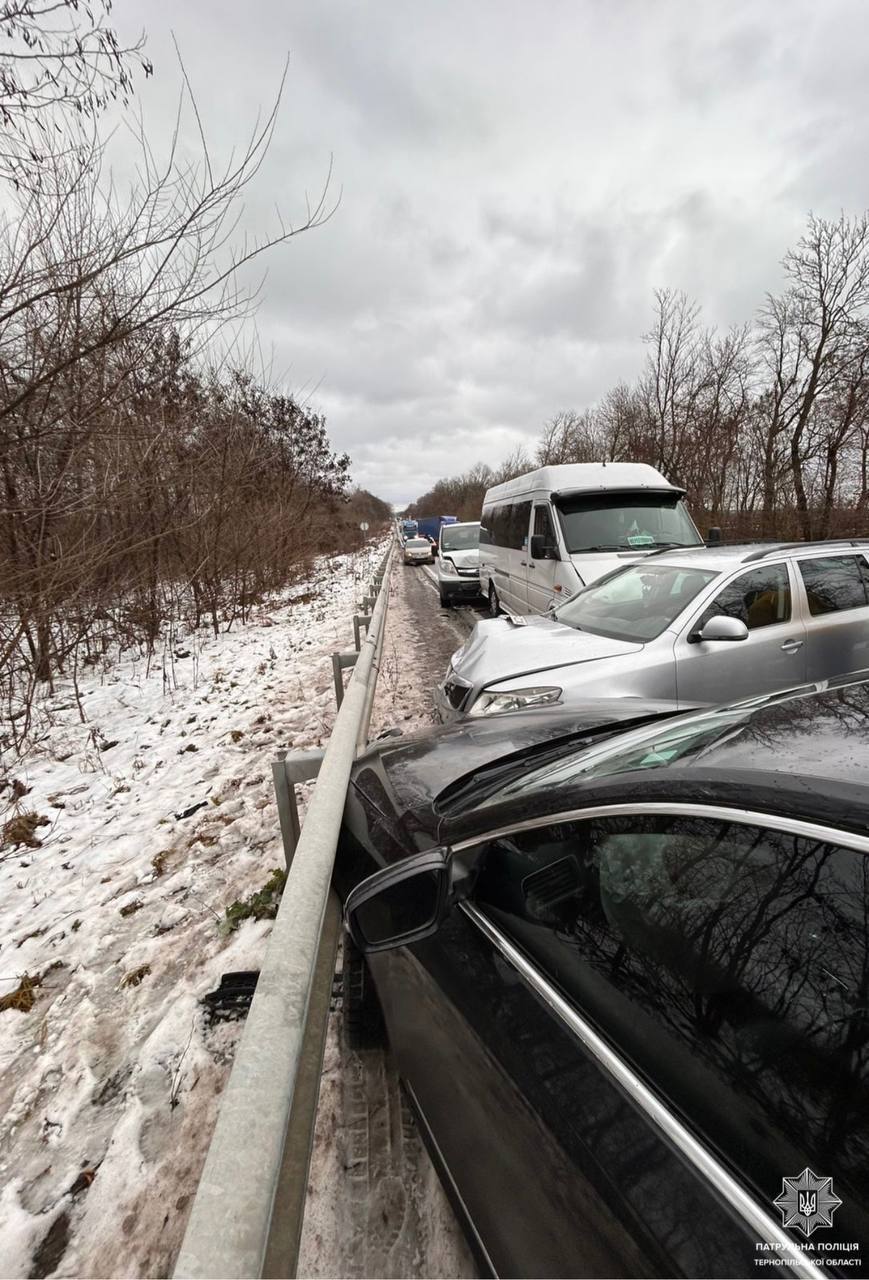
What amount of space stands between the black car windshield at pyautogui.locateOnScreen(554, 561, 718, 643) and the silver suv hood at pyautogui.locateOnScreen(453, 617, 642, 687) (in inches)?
7.6

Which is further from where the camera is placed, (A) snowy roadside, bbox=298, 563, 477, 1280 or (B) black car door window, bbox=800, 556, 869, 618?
(B) black car door window, bbox=800, 556, 869, 618

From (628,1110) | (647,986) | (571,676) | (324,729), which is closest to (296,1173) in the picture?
(628,1110)

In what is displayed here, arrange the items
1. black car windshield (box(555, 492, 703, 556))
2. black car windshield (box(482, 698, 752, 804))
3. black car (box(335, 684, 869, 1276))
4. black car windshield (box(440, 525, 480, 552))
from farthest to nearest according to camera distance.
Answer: black car windshield (box(440, 525, 480, 552))
black car windshield (box(555, 492, 703, 556))
black car windshield (box(482, 698, 752, 804))
black car (box(335, 684, 869, 1276))

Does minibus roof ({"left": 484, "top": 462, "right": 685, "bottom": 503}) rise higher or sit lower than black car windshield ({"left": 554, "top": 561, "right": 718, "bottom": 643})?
higher

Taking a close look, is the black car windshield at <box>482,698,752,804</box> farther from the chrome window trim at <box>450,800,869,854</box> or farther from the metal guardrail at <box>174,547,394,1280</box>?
the metal guardrail at <box>174,547,394,1280</box>

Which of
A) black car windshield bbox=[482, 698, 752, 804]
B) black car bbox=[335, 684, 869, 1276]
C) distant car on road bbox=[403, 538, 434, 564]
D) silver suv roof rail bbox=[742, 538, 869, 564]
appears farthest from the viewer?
distant car on road bbox=[403, 538, 434, 564]

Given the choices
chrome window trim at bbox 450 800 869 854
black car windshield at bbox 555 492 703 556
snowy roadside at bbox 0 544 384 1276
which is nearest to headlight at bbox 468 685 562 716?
snowy roadside at bbox 0 544 384 1276

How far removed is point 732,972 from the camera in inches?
37.1

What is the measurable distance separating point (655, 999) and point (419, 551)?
88.3 ft

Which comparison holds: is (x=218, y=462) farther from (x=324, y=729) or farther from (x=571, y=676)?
(x=571, y=676)

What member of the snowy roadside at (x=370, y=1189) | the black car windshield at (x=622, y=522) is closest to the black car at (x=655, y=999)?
the snowy roadside at (x=370, y=1189)

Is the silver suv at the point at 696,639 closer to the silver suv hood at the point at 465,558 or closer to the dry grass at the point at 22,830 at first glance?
the dry grass at the point at 22,830

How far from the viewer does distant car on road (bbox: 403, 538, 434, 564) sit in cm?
2731

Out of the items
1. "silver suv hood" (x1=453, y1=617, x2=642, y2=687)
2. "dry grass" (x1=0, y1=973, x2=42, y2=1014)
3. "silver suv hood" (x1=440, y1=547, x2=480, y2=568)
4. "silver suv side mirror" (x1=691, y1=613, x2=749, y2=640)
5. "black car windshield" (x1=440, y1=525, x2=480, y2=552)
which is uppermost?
"black car windshield" (x1=440, y1=525, x2=480, y2=552)
